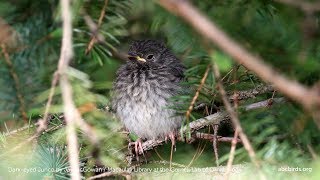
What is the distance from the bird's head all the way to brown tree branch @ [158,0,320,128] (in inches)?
98.4

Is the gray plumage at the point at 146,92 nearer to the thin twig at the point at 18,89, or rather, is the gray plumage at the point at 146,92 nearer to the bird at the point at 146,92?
the bird at the point at 146,92

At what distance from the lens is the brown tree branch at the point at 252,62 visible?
97 centimetres

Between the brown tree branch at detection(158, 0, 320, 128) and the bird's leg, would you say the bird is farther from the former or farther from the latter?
the brown tree branch at detection(158, 0, 320, 128)

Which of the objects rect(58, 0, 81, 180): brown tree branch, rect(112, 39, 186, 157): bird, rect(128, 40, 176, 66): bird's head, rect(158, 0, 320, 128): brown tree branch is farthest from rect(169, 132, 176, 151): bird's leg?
rect(158, 0, 320, 128): brown tree branch

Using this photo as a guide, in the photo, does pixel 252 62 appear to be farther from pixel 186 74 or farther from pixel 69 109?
pixel 186 74

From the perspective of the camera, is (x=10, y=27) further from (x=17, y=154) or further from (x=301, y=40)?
(x=301, y=40)

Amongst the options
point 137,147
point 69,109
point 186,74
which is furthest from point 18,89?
point 69,109

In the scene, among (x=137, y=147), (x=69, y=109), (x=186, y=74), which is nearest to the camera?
(x=69, y=109)

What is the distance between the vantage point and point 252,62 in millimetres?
1047

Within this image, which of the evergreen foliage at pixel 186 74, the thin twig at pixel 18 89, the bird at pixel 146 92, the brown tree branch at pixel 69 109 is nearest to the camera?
the brown tree branch at pixel 69 109

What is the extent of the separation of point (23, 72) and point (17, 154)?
2.29 feet

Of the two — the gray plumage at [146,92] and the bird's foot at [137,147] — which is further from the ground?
the gray plumage at [146,92]

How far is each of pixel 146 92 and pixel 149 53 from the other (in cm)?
51

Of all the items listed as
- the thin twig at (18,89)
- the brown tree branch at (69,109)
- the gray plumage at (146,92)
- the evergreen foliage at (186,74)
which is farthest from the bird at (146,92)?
the brown tree branch at (69,109)
